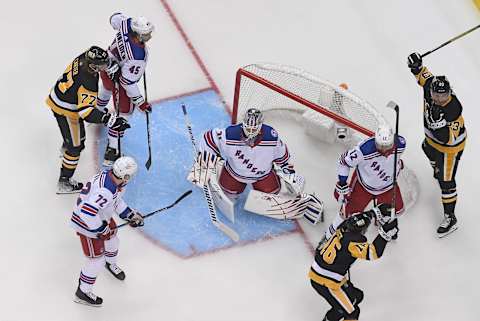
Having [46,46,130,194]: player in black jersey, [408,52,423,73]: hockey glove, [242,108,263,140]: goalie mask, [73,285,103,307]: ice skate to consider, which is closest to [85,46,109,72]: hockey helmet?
[46,46,130,194]: player in black jersey

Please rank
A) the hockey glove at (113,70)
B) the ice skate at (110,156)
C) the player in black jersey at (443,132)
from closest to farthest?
1. the player in black jersey at (443,132)
2. the hockey glove at (113,70)
3. the ice skate at (110,156)

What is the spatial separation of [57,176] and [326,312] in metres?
1.80

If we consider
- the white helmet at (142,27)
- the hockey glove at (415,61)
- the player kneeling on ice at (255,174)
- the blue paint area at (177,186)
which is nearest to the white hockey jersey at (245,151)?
the player kneeling on ice at (255,174)

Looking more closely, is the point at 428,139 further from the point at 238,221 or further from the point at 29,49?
the point at 29,49

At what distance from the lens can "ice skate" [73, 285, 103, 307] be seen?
516cm

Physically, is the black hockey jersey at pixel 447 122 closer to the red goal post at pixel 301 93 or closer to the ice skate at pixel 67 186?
the red goal post at pixel 301 93

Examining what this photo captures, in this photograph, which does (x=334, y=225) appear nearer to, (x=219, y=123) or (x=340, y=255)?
(x=340, y=255)

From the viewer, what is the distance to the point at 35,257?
17.7 ft

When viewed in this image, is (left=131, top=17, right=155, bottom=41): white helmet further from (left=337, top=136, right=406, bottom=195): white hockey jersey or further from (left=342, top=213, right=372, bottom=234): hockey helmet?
(left=342, top=213, right=372, bottom=234): hockey helmet

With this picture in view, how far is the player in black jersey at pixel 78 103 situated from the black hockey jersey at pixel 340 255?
1.37 metres

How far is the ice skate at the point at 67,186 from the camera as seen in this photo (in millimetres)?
5668

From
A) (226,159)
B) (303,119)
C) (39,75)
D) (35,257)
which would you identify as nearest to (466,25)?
(303,119)

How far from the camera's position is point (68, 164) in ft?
18.4

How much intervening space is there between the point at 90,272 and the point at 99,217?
0.40m
